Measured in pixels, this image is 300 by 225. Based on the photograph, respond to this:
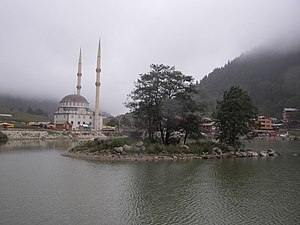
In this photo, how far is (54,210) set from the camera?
12758 mm

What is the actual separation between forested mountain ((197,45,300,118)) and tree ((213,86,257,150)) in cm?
8267

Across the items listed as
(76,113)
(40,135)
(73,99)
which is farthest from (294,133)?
(40,135)

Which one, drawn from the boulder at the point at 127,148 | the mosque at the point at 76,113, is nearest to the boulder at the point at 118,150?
the boulder at the point at 127,148

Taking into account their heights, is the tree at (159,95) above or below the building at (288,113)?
below

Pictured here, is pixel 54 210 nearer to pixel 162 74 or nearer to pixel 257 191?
pixel 257 191

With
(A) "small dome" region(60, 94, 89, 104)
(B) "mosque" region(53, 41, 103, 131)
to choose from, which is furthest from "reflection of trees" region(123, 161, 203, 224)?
(A) "small dome" region(60, 94, 89, 104)

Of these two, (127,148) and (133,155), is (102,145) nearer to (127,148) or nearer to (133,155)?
(127,148)

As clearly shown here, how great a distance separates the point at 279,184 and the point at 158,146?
1639 cm

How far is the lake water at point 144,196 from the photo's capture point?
12.2 metres

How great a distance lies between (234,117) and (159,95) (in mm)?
10562

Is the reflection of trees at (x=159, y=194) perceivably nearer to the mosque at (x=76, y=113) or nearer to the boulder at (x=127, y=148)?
the boulder at (x=127, y=148)

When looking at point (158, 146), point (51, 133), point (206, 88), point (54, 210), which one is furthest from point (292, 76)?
point (54, 210)

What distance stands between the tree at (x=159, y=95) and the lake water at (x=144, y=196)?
1435 centimetres

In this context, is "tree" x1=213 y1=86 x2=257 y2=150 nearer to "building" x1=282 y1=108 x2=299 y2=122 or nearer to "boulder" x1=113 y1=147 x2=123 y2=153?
"boulder" x1=113 y1=147 x2=123 y2=153
